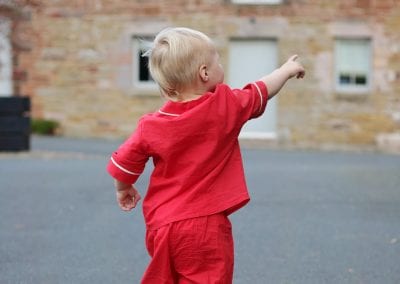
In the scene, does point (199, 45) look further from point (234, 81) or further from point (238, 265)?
point (234, 81)

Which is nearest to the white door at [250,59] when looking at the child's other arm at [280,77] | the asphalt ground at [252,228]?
the asphalt ground at [252,228]

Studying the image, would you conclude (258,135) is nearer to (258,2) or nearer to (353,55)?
(353,55)

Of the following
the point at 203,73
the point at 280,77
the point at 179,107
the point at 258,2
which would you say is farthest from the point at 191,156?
the point at 258,2

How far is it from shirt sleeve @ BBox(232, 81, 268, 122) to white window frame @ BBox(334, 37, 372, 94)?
16934 millimetres

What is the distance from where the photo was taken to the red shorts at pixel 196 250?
117 inches

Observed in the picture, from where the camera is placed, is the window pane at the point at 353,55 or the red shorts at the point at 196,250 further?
the window pane at the point at 353,55

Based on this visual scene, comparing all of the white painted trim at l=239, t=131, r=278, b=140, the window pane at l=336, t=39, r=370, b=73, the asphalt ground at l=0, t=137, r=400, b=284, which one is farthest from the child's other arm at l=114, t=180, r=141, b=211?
the window pane at l=336, t=39, r=370, b=73

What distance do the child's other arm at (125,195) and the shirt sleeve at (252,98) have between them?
524 millimetres

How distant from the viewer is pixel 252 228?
6711mm

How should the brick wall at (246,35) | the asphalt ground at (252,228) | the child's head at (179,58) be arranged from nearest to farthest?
the child's head at (179,58), the asphalt ground at (252,228), the brick wall at (246,35)

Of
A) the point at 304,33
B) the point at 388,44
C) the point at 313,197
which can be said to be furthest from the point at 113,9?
the point at 313,197

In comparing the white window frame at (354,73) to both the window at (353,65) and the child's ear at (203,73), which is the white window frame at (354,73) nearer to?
the window at (353,65)

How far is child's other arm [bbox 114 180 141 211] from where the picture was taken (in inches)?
123

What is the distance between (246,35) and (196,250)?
1707 cm
